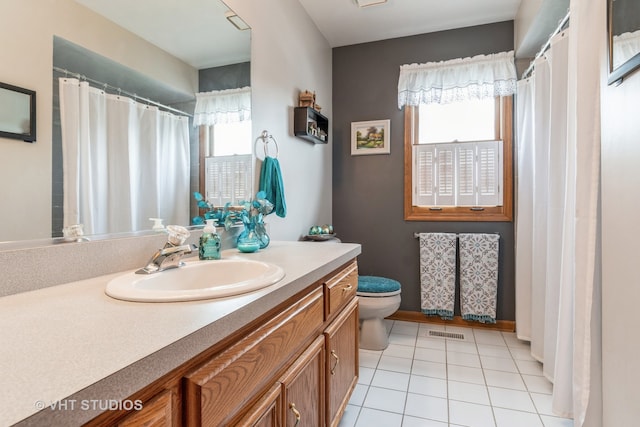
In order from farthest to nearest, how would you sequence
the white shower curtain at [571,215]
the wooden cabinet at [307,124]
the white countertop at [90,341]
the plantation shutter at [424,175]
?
the plantation shutter at [424,175] < the wooden cabinet at [307,124] < the white shower curtain at [571,215] < the white countertop at [90,341]

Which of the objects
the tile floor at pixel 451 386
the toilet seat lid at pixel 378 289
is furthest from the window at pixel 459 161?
the tile floor at pixel 451 386

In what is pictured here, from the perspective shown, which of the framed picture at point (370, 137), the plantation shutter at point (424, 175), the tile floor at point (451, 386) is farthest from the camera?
the framed picture at point (370, 137)

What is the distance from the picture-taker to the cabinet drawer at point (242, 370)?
2.03 feet

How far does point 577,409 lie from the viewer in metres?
1.28

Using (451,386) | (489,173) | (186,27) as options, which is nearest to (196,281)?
(186,27)

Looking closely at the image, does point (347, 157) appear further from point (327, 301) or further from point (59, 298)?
point (59, 298)

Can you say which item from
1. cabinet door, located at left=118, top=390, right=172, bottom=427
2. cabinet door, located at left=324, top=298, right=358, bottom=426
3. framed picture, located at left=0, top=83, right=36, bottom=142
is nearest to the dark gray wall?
cabinet door, located at left=324, top=298, right=358, bottom=426

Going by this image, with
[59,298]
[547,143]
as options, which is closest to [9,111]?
[59,298]

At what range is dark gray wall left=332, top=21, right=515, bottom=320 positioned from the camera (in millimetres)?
2830

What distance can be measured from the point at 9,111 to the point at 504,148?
116 inches

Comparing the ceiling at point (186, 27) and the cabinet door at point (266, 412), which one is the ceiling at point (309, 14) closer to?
the ceiling at point (186, 27)

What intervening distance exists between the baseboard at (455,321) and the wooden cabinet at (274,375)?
4.91 ft

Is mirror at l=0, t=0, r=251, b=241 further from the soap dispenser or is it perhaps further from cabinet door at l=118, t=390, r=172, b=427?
cabinet door at l=118, t=390, r=172, b=427

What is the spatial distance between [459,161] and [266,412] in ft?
8.33
